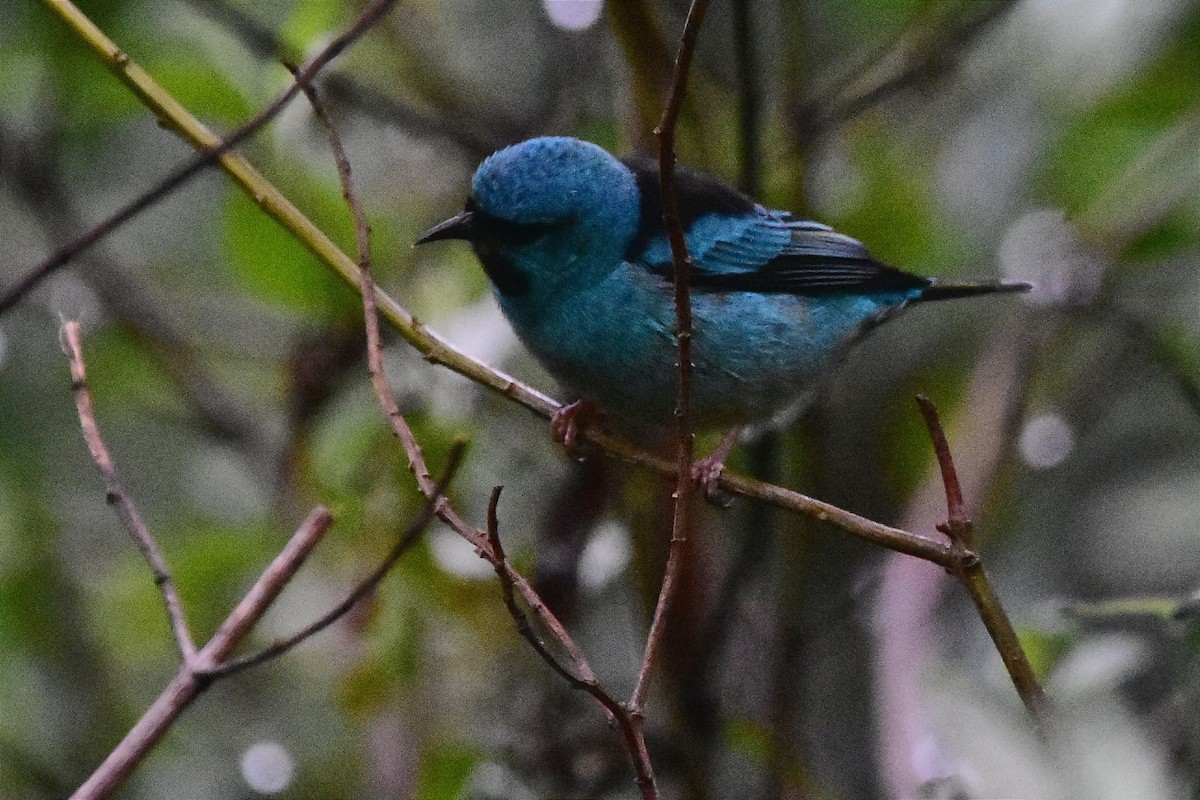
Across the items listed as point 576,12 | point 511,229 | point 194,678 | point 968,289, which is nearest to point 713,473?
point 511,229

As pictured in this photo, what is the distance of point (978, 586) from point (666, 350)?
1393 mm

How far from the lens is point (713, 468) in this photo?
139 inches

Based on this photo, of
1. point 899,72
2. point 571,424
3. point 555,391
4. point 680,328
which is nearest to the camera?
point 680,328

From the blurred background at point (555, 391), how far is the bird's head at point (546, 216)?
0.68 feet

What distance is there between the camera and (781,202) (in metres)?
4.27

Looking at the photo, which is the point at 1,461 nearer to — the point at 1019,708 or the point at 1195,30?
the point at 1019,708

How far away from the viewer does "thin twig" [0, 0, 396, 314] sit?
83.6 inches

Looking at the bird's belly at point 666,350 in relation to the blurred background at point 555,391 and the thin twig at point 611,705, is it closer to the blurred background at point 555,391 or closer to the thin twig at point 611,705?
the blurred background at point 555,391

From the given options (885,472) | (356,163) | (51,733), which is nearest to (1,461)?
(51,733)

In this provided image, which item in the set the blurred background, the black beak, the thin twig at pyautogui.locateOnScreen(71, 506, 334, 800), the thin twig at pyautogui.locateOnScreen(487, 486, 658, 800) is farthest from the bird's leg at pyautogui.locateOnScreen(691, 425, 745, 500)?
the thin twig at pyautogui.locateOnScreen(71, 506, 334, 800)

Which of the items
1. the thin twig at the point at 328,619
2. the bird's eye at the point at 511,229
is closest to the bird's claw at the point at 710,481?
the bird's eye at the point at 511,229

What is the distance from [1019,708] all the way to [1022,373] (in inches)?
72.6

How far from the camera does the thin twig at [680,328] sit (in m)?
2.04

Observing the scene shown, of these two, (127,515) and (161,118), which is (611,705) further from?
(161,118)
